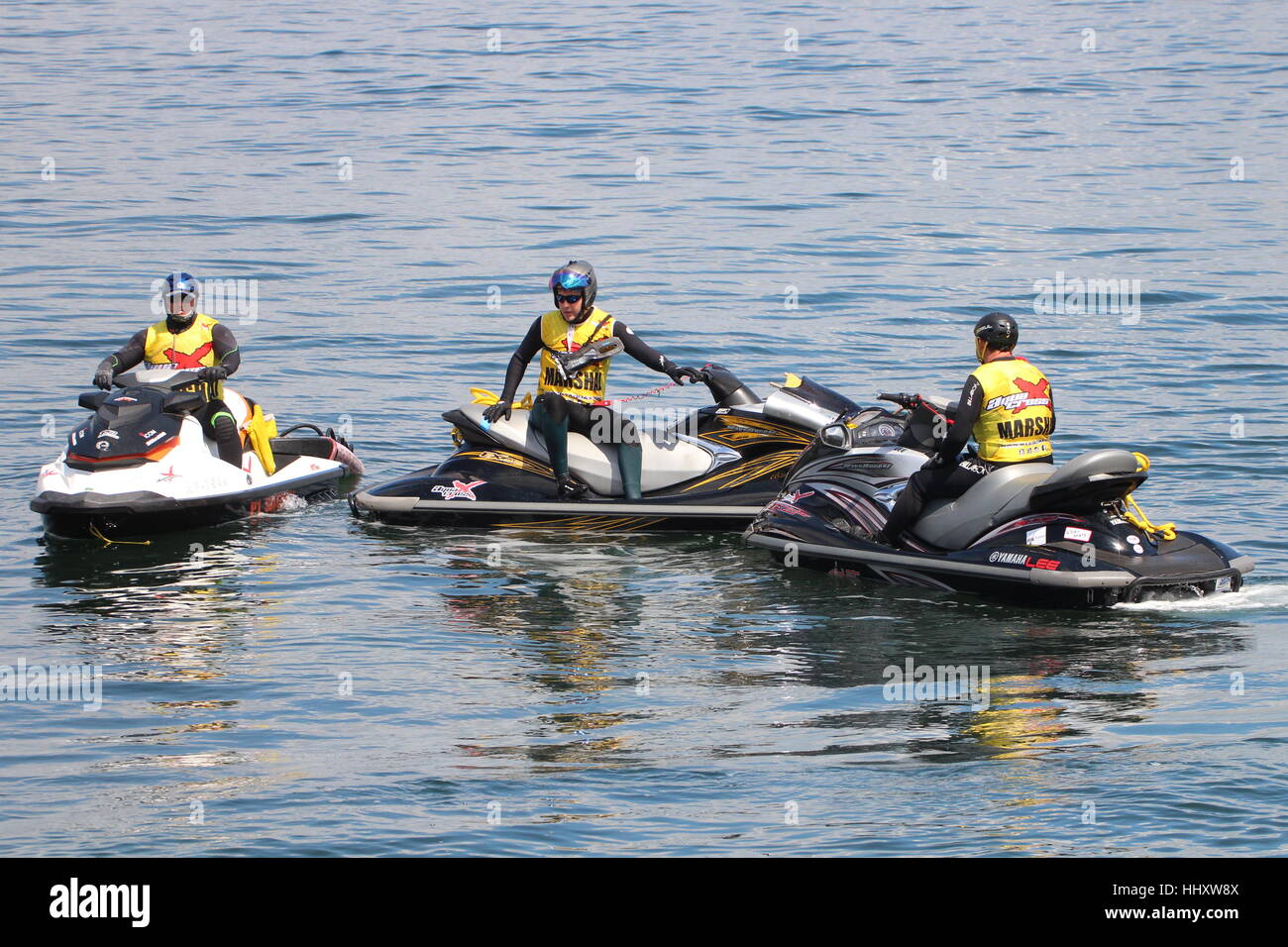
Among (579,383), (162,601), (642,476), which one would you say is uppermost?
(579,383)

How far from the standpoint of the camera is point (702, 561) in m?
14.6

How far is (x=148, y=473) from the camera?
578 inches

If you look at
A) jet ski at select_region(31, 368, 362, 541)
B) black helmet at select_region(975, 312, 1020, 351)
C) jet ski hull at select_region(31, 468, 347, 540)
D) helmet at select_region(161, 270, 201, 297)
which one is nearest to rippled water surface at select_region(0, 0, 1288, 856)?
jet ski hull at select_region(31, 468, 347, 540)

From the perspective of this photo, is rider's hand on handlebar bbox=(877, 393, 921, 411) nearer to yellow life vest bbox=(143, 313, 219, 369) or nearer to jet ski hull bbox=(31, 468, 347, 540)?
jet ski hull bbox=(31, 468, 347, 540)

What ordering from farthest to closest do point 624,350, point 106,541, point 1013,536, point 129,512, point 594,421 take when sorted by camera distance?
1. point 594,421
2. point 624,350
3. point 106,541
4. point 129,512
5. point 1013,536

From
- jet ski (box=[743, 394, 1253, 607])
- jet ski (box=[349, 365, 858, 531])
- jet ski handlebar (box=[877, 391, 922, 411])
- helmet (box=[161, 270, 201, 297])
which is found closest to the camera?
jet ski (box=[743, 394, 1253, 607])

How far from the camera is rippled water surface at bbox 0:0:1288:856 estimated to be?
9.63 m

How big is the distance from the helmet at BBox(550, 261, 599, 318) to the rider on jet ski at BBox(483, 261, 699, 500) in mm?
11

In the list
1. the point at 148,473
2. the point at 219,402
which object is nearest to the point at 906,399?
the point at 219,402

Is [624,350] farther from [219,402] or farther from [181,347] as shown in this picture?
[181,347]

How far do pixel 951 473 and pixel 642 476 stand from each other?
126 inches

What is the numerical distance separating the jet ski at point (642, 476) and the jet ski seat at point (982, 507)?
2080 millimetres

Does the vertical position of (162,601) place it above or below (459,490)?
below
